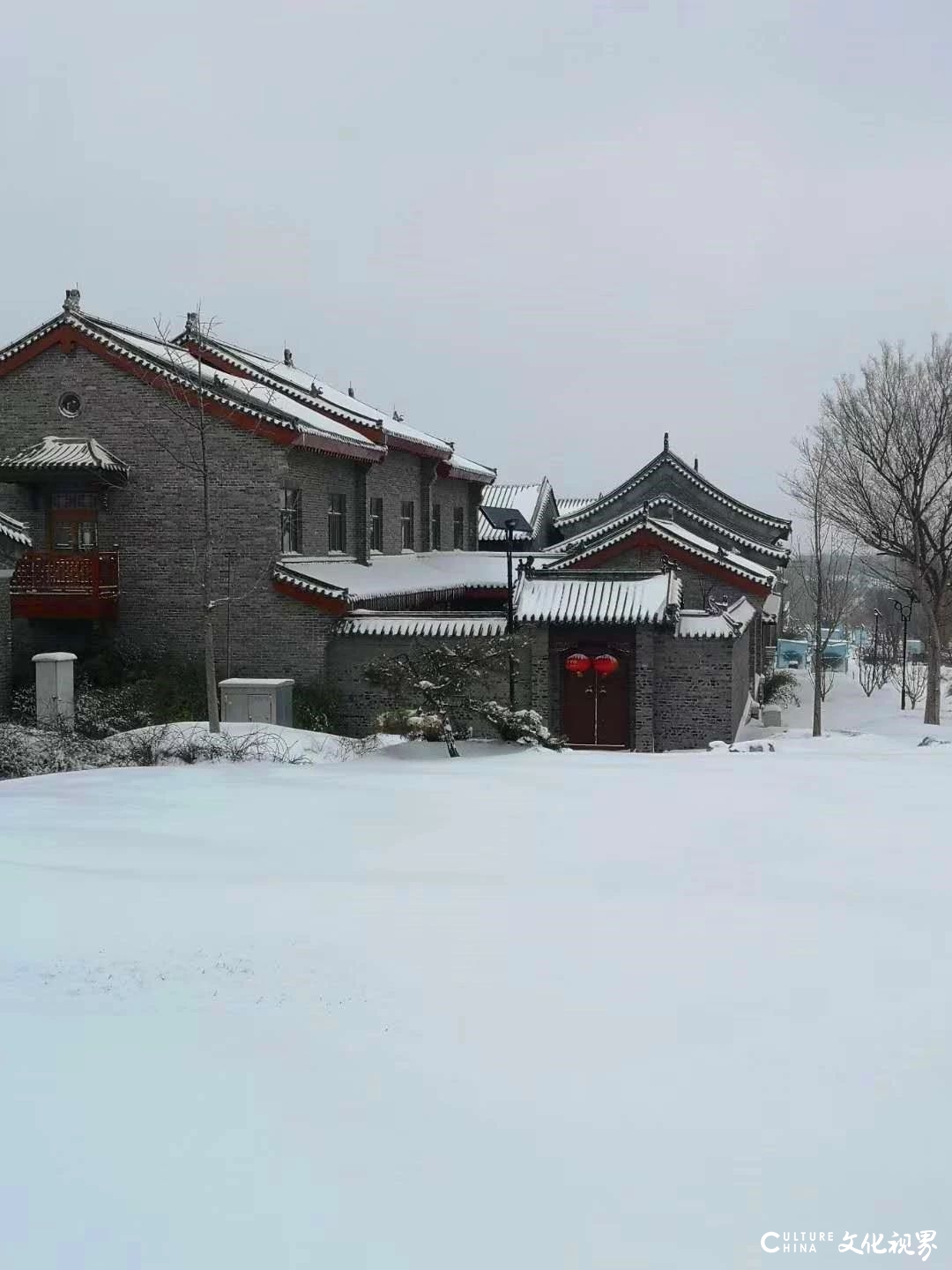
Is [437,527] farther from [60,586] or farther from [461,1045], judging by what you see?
[461,1045]

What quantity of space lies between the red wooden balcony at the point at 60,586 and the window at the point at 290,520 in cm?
311

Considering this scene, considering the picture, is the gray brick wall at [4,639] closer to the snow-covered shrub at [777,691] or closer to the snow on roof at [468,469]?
the snow on roof at [468,469]

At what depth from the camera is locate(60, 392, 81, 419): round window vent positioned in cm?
2091

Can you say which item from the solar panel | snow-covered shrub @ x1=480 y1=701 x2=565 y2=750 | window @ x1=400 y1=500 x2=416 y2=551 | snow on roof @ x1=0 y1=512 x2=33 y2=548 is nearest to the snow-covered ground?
snow-covered shrub @ x1=480 y1=701 x2=565 y2=750

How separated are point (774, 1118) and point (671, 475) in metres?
30.4

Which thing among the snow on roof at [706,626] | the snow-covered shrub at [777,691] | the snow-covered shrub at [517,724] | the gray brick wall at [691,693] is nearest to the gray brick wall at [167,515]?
the snow-covered shrub at [517,724]

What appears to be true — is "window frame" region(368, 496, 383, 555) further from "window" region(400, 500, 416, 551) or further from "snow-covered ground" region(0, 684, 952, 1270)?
"snow-covered ground" region(0, 684, 952, 1270)

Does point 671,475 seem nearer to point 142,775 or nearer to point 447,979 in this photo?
point 142,775

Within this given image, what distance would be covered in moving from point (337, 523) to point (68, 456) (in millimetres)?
5520

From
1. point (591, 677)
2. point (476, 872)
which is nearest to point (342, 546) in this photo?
point (591, 677)

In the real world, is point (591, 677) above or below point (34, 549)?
below

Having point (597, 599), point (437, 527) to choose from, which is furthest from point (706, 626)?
point (437, 527)

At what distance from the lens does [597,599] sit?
19.5m

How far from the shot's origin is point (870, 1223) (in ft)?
13.0
